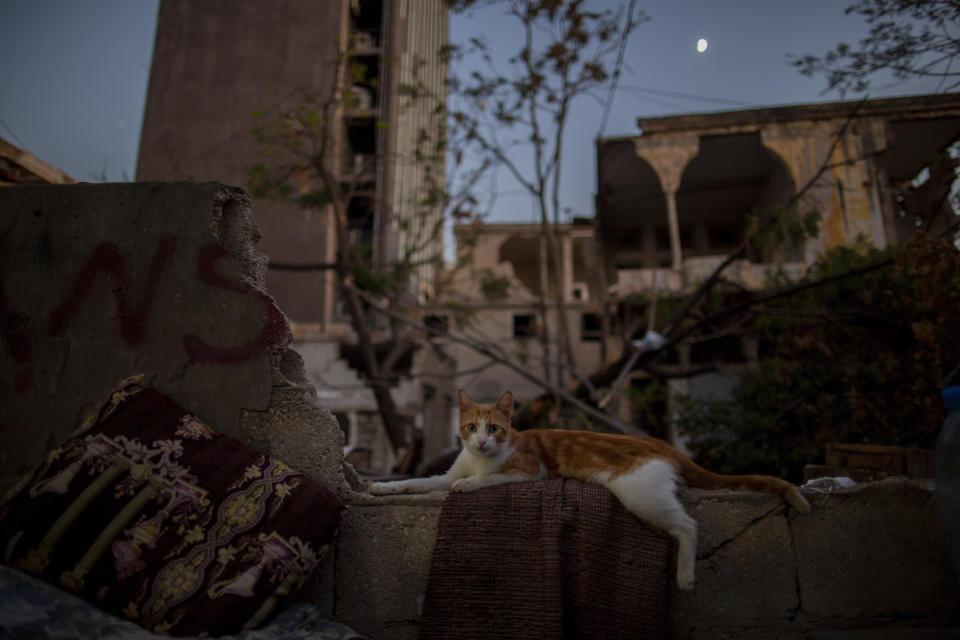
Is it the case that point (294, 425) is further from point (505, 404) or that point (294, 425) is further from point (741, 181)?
point (741, 181)

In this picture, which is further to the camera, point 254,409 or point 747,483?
point 254,409

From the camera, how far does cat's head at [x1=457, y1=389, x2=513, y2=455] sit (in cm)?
286

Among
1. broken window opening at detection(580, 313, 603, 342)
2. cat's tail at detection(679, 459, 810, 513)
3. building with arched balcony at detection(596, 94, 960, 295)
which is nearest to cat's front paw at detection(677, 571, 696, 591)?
cat's tail at detection(679, 459, 810, 513)

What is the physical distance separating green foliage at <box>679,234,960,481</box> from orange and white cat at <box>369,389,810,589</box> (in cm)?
338

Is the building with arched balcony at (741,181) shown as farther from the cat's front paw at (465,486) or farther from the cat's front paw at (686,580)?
the cat's front paw at (465,486)

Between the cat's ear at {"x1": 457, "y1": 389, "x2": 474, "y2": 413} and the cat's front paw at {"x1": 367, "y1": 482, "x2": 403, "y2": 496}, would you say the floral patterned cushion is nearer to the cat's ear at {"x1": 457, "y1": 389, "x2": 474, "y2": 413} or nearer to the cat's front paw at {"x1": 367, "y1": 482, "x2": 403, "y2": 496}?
the cat's front paw at {"x1": 367, "y1": 482, "x2": 403, "y2": 496}

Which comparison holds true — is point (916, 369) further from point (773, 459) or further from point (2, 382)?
point (2, 382)

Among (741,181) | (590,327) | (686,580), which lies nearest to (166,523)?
(686,580)

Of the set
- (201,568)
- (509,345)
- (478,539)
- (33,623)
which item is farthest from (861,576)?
(509,345)

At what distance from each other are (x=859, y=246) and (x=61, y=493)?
10036 mm

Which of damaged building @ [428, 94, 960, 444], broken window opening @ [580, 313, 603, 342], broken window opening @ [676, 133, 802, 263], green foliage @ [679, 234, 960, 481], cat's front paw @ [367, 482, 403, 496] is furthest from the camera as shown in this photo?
broken window opening @ [580, 313, 603, 342]

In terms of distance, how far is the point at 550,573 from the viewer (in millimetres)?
2375

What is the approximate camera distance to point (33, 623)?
5.97ft

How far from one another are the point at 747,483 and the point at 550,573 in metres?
0.98
